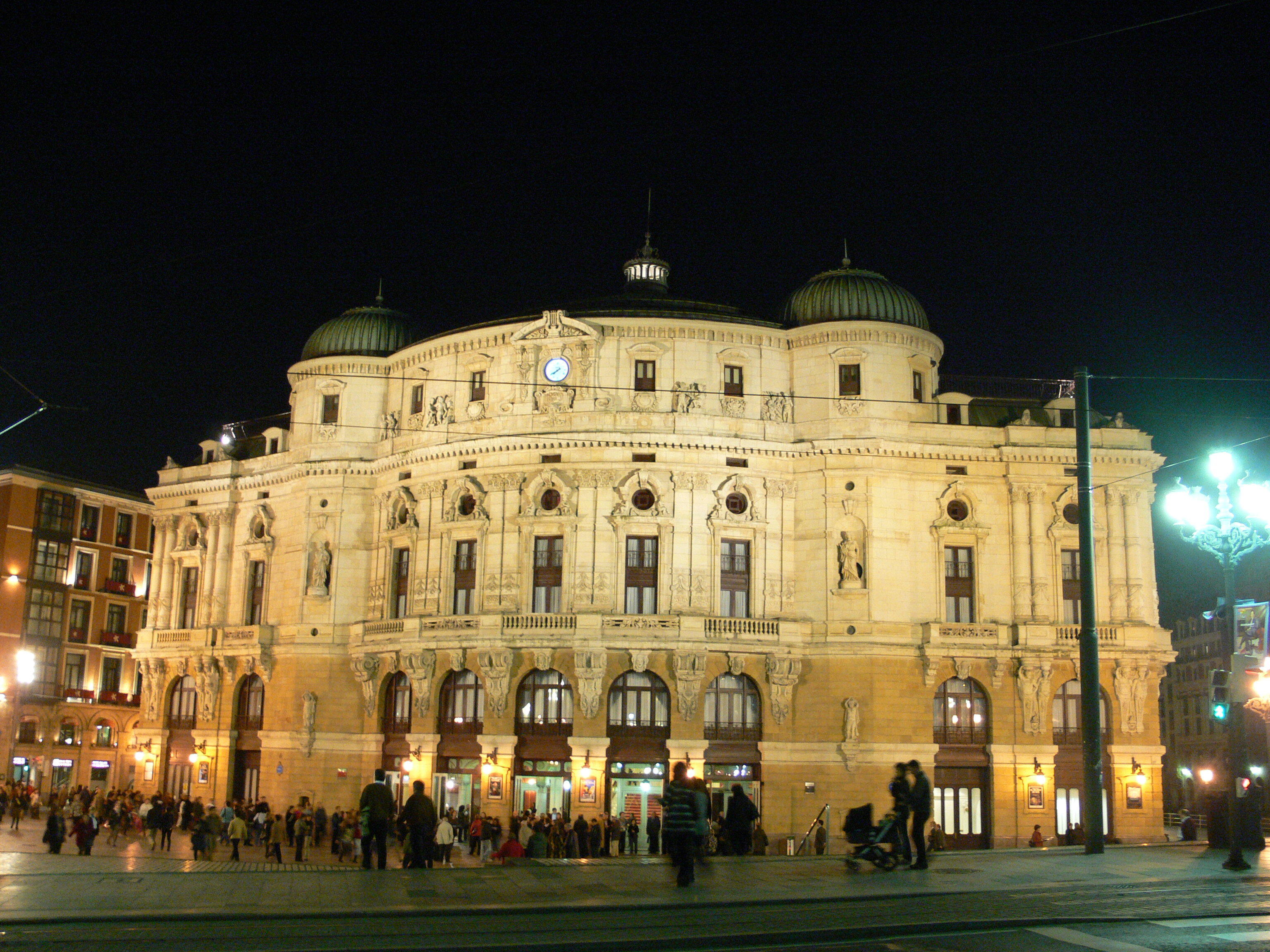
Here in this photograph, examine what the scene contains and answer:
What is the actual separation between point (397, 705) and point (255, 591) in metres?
11.2

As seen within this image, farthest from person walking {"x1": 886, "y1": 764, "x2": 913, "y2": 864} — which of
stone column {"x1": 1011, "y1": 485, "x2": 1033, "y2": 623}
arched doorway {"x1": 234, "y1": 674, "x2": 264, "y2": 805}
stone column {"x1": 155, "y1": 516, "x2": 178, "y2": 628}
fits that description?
stone column {"x1": 155, "y1": 516, "x2": 178, "y2": 628}

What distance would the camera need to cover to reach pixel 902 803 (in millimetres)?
23078

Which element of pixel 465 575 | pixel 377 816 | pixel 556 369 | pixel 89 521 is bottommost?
pixel 377 816

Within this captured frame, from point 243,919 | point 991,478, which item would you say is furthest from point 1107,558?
point 243,919

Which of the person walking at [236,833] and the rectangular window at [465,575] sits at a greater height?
the rectangular window at [465,575]

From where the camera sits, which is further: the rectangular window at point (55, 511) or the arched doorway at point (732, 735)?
the rectangular window at point (55, 511)

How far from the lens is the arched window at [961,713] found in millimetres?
50531

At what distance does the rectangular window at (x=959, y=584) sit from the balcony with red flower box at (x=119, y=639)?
49.8 m

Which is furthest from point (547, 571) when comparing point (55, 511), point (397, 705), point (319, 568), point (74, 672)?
point (74, 672)

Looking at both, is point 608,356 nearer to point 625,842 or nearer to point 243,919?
point 625,842

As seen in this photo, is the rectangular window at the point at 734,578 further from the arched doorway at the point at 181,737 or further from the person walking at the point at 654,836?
the arched doorway at the point at 181,737

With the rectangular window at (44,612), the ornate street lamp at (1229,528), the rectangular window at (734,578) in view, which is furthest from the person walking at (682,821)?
the rectangular window at (44,612)

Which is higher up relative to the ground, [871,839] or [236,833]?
[871,839]

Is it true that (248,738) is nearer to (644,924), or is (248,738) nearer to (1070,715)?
(1070,715)
